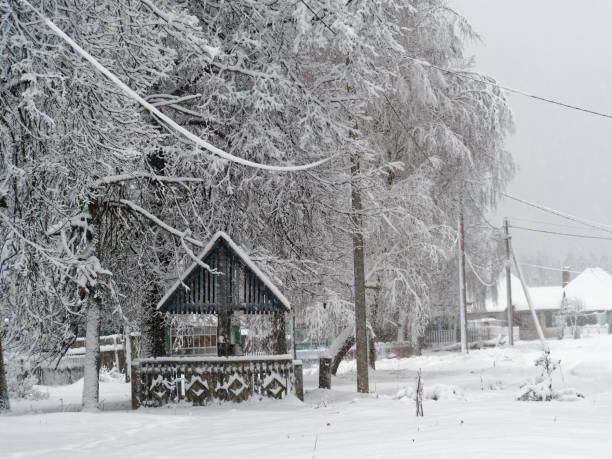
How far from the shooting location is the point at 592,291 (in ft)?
239

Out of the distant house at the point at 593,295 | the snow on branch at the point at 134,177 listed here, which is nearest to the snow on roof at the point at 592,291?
the distant house at the point at 593,295

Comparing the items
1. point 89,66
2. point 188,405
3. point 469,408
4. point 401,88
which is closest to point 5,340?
point 188,405

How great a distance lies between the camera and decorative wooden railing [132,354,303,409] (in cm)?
1281

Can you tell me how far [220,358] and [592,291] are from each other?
67.4 meters

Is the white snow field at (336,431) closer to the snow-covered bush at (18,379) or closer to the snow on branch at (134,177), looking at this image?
the snow on branch at (134,177)

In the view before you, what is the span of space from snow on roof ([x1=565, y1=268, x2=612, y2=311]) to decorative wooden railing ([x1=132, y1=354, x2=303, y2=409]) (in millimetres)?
61878

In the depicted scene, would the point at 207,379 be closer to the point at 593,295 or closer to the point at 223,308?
the point at 223,308

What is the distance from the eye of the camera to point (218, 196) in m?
15.2

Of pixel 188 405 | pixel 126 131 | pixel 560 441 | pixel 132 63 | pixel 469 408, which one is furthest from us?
pixel 188 405

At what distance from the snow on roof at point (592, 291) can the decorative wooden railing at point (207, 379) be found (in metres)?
61.9

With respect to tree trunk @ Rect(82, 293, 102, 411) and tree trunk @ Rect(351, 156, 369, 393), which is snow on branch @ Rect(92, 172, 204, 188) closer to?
tree trunk @ Rect(82, 293, 102, 411)

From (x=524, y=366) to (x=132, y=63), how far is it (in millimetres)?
19670

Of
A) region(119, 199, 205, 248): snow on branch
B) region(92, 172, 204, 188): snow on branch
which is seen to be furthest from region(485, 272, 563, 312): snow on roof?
region(119, 199, 205, 248): snow on branch

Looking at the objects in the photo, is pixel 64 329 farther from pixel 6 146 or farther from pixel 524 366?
pixel 524 366
